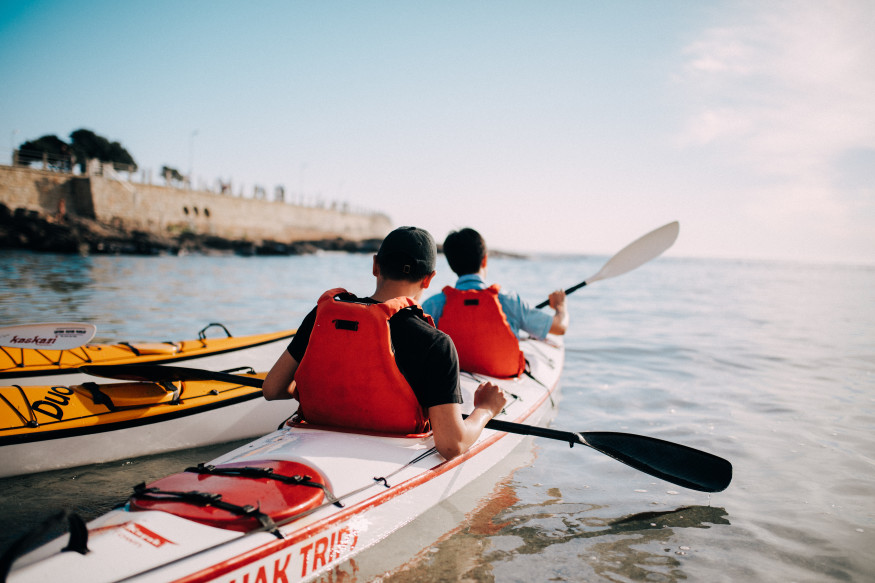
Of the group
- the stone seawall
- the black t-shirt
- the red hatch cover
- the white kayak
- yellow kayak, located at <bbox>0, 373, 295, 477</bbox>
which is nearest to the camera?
the white kayak

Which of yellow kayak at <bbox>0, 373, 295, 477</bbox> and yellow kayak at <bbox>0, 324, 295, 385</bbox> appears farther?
yellow kayak at <bbox>0, 324, 295, 385</bbox>

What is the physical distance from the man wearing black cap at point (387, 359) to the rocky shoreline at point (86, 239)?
1084 inches

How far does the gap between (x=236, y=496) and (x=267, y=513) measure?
0.15 metres

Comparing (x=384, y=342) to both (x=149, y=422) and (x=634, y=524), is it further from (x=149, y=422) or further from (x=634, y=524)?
(x=149, y=422)

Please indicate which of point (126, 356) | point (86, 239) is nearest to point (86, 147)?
point (86, 239)

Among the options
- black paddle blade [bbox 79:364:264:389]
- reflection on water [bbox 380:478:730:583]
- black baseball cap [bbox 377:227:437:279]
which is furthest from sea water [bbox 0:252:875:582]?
black baseball cap [bbox 377:227:437:279]

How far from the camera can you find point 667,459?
322cm

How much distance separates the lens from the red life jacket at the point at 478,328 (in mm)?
3945

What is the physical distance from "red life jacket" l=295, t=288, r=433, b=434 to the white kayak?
0.11 m

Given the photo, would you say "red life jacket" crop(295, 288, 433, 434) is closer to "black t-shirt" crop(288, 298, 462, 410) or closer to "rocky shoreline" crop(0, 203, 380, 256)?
"black t-shirt" crop(288, 298, 462, 410)

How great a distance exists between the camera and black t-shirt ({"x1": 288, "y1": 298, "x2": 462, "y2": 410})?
7.41 feet

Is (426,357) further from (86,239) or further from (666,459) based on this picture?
(86,239)

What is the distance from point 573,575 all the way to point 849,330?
11705 mm

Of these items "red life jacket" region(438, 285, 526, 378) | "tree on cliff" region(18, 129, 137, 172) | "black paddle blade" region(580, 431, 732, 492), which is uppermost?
"tree on cliff" region(18, 129, 137, 172)
